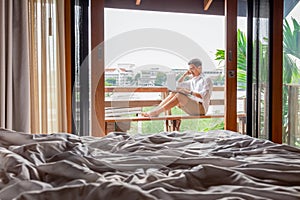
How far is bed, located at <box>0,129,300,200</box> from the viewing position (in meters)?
0.86

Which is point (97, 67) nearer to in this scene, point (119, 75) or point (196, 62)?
point (119, 75)

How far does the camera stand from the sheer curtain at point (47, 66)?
2965 millimetres

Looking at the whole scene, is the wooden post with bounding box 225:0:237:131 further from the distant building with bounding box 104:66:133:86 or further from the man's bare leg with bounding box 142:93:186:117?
the distant building with bounding box 104:66:133:86

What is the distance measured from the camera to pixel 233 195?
0.86 meters

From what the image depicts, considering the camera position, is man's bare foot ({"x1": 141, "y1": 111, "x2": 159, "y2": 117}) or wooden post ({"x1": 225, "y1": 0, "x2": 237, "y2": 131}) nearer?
wooden post ({"x1": 225, "y1": 0, "x2": 237, "y2": 131})

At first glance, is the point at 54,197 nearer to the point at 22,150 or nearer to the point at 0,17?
the point at 22,150

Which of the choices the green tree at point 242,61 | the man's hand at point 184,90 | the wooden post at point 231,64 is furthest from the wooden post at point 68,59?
the green tree at point 242,61

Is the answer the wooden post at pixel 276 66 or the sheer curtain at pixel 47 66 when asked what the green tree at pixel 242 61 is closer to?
the wooden post at pixel 276 66

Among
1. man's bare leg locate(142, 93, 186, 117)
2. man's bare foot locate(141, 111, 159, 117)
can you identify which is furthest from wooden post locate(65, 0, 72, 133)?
man's bare leg locate(142, 93, 186, 117)

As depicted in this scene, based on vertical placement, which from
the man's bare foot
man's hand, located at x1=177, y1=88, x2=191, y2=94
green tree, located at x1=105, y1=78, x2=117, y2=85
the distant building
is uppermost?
the distant building

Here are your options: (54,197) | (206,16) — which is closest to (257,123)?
(206,16)

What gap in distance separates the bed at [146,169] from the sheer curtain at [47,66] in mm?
1444

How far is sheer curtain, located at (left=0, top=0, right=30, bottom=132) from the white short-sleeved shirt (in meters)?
1.88

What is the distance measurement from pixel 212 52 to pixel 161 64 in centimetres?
88
